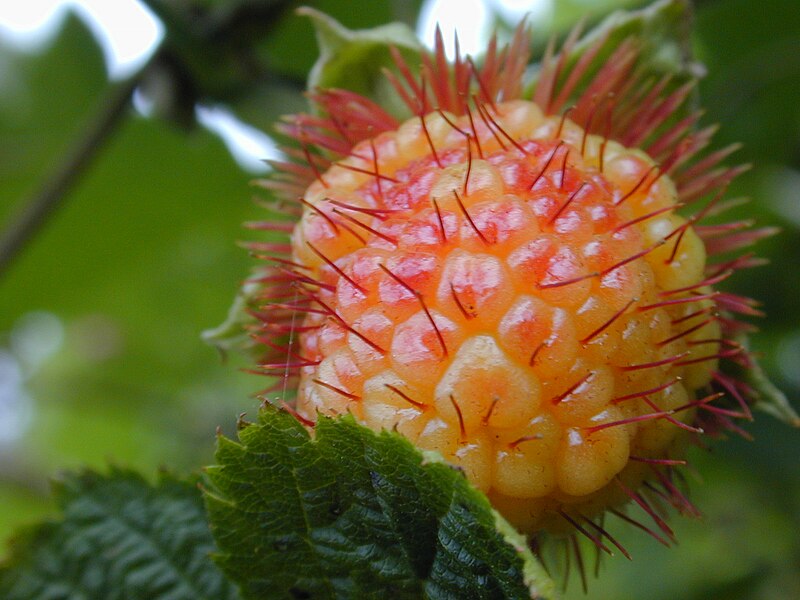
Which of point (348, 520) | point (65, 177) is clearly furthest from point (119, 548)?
point (65, 177)

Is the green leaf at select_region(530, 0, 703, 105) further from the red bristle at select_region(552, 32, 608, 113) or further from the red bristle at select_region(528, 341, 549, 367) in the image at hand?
the red bristle at select_region(528, 341, 549, 367)

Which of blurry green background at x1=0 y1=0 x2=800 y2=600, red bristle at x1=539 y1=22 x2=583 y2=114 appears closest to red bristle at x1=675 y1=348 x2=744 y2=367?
red bristle at x1=539 y1=22 x2=583 y2=114

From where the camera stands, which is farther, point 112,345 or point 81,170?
point 112,345

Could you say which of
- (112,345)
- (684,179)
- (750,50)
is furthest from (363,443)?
(112,345)

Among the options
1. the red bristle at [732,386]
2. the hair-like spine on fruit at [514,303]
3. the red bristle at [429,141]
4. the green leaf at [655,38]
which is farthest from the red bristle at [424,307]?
the green leaf at [655,38]

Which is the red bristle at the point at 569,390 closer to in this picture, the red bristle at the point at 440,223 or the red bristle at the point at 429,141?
the red bristle at the point at 440,223

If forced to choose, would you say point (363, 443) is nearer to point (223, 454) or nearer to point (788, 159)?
point (223, 454)

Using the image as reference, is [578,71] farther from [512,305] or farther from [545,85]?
[512,305]

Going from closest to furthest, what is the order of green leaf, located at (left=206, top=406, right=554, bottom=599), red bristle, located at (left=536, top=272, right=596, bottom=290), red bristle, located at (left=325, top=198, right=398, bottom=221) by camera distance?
1. green leaf, located at (left=206, top=406, right=554, bottom=599)
2. red bristle, located at (left=536, top=272, right=596, bottom=290)
3. red bristle, located at (left=325, top=198, right=398, bottom=221)
